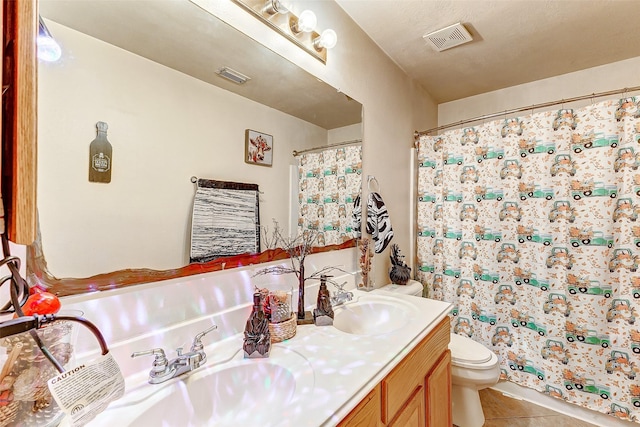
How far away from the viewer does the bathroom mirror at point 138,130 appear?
2.28 feet

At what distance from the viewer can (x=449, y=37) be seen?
1763 millimetres

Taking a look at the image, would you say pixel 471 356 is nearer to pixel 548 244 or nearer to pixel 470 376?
pixel 470 376

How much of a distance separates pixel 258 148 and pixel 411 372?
3.32ft

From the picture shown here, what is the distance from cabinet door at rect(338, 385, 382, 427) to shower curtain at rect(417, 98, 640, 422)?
1.63m

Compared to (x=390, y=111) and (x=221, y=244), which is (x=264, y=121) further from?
(x=390, y=111)

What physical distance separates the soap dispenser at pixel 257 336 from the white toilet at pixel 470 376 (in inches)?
48.8

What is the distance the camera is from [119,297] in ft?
2.55

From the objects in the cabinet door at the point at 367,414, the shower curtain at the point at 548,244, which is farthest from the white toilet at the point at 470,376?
the cabinet door at the point at 367,414

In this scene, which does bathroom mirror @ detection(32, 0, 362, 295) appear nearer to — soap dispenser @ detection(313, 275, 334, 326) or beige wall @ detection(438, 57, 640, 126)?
soap dispenser @ detection(313, 275, 334, 326)

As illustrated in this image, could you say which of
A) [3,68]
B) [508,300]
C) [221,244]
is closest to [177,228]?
[221,244]

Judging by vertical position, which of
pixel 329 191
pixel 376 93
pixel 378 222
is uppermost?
pixel 376 93

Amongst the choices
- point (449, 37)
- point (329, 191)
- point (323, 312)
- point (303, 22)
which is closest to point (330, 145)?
point (329, 191)

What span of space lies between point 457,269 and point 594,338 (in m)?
0.83

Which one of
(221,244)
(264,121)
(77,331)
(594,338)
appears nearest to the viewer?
(77,331)
